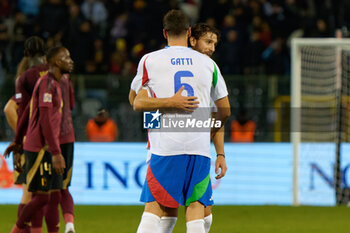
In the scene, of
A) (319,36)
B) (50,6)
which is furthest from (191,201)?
(50,6)

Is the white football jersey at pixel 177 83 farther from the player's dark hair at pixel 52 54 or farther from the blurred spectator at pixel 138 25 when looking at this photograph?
the blurred spectator at pixel 138 25

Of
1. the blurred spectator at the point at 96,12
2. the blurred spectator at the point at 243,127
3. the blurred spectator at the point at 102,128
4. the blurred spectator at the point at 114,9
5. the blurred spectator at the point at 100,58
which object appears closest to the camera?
the blurred spectator at the point at 243,127

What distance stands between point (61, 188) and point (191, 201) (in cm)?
211

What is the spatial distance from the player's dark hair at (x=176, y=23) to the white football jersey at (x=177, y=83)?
0.34 feet

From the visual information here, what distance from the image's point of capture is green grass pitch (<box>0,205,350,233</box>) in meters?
8.16

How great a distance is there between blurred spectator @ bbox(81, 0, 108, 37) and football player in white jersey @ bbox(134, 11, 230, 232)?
11.0 metres

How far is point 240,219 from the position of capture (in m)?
9.07

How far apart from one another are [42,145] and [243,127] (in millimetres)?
6779

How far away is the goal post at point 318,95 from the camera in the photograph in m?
10.8

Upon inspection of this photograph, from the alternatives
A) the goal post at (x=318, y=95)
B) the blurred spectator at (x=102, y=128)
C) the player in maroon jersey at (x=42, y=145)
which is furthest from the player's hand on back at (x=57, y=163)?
the blurred spectator at (x=102, y=128)

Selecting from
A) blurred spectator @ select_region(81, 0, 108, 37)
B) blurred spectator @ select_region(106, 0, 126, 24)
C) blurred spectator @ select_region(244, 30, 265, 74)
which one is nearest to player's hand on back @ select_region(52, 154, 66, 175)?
blurred spectator @ select_region(244, 30, 265, 74)

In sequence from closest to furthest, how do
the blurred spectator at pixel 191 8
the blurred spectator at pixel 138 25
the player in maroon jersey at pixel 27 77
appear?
the player in maroon jersey at pixel 27 77, the blurred spectator at pixel 138 25, the blurred spectator at pixel 191 8

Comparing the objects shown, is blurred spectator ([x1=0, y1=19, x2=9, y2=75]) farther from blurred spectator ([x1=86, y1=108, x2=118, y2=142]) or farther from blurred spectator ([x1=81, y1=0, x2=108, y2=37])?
blurred spectator ([x1=86, y1=108, x2=118, y2=142])

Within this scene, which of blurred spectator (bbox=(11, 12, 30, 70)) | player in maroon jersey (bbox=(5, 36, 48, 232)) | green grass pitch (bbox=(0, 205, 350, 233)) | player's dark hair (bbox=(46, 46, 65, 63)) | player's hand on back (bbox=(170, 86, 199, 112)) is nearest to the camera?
player's hand on back (bbox=(170, 86, 199, 112))
